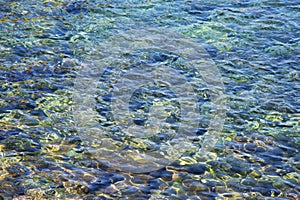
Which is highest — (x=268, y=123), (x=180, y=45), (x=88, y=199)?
(x=180, y=45)

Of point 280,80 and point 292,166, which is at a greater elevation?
point 280,80

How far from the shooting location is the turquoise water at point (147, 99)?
8.98 metres

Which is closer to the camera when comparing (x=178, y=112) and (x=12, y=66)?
(x=178, y=112)

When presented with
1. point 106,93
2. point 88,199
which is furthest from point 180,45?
point 88,199

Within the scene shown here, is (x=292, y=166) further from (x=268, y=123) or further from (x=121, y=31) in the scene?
(x=121, y=31)

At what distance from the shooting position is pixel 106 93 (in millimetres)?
11641

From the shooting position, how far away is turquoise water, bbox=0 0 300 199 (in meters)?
8.98

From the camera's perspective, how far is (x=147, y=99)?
11391 millimetres

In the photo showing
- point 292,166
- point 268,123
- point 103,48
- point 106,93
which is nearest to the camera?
point 292,166

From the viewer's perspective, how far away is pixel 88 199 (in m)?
8.55

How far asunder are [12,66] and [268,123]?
6171 millimetres

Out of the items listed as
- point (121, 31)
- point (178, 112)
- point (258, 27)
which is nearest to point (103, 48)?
point (121, 31)

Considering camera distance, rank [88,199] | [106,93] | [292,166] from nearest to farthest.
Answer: [88,199] → [292,166] → [106,93]

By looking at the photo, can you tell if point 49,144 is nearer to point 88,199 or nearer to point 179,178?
point 88,199
